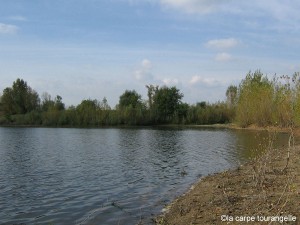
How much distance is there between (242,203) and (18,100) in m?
108

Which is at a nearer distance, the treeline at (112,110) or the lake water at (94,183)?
the lake water at (94,183)

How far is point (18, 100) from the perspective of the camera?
109938mm

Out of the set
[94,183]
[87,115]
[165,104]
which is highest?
[165,104]

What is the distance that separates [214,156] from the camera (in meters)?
29.6

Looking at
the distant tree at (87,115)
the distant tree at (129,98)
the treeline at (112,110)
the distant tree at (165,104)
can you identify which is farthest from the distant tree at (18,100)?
the distant tree at (165,104)

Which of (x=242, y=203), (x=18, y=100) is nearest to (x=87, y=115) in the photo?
(x=18, y=100)

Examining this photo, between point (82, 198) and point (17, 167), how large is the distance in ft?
32.2

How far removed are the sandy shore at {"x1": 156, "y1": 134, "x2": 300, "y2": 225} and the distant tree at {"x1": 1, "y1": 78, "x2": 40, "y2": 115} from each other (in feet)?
339

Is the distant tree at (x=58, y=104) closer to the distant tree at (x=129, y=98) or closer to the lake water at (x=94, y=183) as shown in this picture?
the distant tree at (x=129, y=98)

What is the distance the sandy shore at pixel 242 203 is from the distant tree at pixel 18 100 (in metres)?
103

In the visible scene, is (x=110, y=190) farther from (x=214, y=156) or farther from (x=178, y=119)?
(x=178, y=119)

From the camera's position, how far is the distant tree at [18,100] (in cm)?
10994

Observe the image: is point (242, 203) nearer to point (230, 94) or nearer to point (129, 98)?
point (129, 98)

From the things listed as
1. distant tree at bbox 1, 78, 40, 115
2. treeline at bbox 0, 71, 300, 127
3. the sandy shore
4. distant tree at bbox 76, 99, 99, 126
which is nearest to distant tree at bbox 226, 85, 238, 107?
treeline at bbox 0, 71, 300, 127
